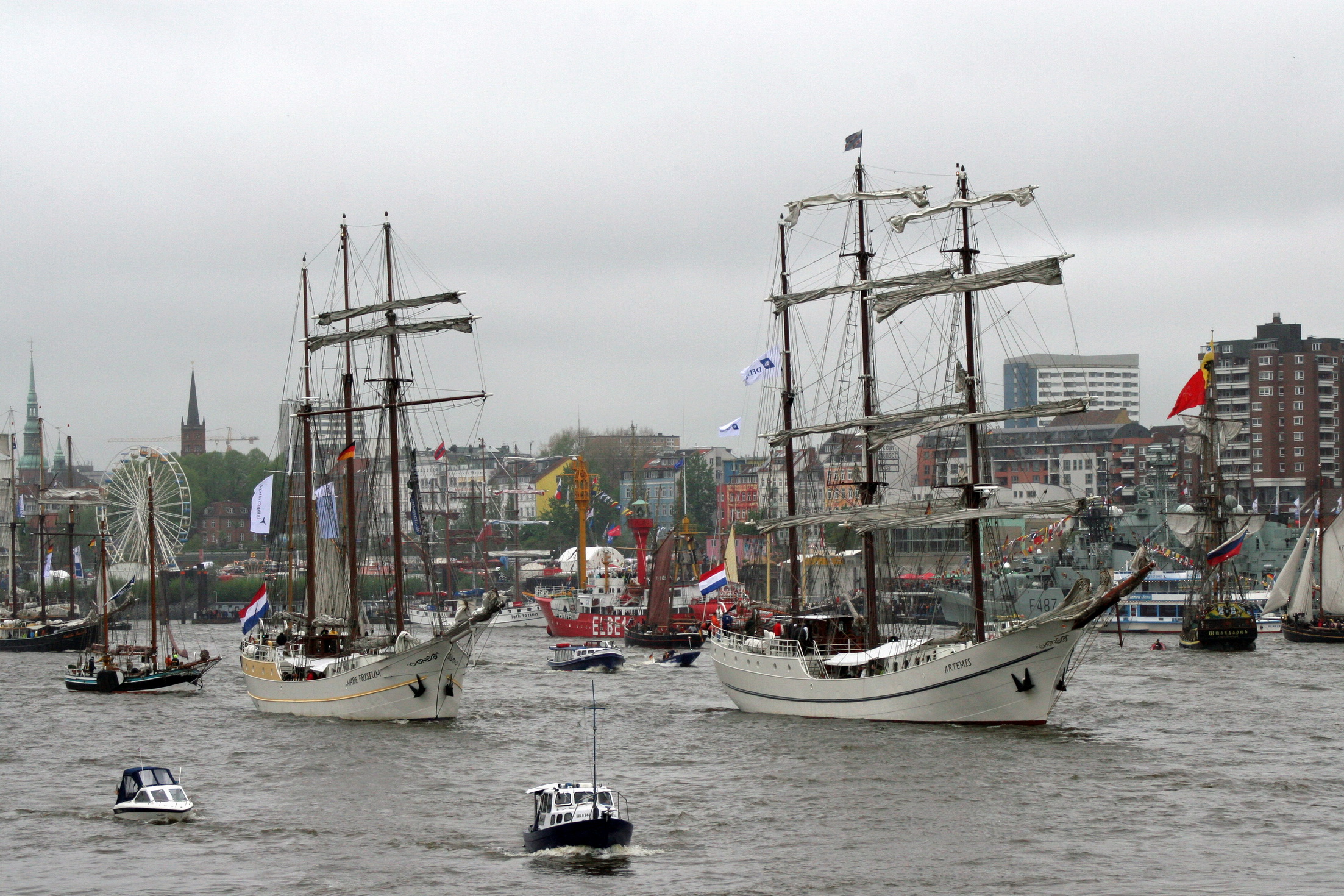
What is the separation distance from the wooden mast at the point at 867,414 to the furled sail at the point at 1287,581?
66.2 metres

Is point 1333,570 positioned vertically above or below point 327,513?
below

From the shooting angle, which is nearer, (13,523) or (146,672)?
(146,672)

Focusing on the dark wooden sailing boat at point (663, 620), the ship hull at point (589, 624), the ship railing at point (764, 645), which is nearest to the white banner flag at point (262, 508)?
the ship railing at point (764, 645)

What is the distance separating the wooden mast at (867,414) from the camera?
67.7 meters

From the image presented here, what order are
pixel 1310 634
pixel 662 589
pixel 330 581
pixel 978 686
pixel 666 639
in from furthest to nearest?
pixel 662 589, pixel 666 639, pixel 1310 634, pixel 330 581, pixel 978 686

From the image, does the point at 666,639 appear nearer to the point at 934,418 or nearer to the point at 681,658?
the point at 681,658

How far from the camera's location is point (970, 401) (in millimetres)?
66125

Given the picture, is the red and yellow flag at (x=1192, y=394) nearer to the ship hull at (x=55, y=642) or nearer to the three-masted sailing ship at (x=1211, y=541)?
the three-masted sailing ship at (x=1211, y=541)

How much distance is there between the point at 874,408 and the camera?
7231 cm

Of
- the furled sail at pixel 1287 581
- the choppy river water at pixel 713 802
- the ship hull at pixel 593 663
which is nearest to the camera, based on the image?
the choppy river water at pixel 713 802

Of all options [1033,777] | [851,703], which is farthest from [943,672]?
[1033,777]

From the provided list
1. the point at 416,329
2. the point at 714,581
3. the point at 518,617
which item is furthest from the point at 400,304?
the point at 518,617

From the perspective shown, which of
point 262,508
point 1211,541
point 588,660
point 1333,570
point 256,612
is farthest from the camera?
point 1211,541

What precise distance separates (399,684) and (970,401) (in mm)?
25130
